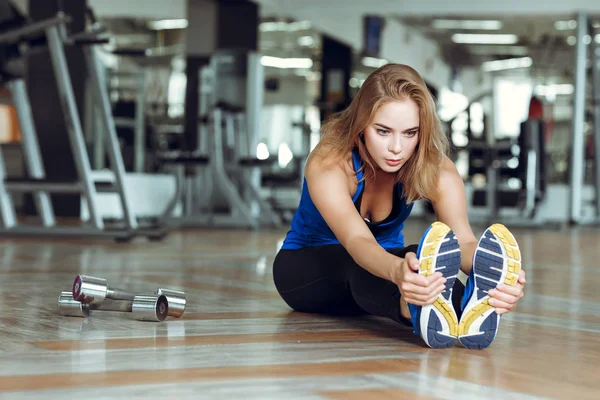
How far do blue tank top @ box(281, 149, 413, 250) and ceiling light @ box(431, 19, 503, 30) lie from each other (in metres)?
11.6

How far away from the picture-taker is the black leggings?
5.44 feet

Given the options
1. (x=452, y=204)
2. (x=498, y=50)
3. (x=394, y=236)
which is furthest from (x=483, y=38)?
(x=452, y=204)

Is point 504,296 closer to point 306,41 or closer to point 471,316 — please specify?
point 471,316

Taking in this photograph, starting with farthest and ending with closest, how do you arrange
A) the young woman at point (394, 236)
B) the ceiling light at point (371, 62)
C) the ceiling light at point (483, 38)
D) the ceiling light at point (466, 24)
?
the ceiling light at point (371, 62) → the ceiling light at point (483, 38) → the ceiling light at point (466, 24) → the young woman at point (394, 236)

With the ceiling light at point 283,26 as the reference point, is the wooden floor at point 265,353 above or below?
below

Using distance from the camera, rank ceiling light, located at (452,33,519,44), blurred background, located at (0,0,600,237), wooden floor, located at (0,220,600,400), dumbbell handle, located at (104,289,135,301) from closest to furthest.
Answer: wooden floor, located at (0,220,600,400) < dumbbell handle, located at (104,289,135,301) < blurred background, located at (0,0,600,237) < ceiling light, located at (452,33,519,44)

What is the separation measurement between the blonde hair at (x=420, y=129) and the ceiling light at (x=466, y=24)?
11.7 m

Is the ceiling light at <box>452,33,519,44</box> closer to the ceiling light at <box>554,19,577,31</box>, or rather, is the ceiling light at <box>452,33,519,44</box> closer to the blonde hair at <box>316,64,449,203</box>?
the ceiling light at <box>554,19,577,31</box>

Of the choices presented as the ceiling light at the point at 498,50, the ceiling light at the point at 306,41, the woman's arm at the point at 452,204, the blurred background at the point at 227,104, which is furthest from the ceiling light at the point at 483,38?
the woman's arm at the point at 452,204

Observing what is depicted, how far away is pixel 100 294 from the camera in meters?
1.70

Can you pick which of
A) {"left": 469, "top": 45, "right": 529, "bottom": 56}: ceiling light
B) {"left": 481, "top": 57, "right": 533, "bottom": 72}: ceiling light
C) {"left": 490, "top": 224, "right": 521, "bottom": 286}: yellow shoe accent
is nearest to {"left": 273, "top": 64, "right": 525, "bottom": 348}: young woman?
{"left": 490, "top": 224, "right": 521, "bottom": 286}: yellow shoe accent

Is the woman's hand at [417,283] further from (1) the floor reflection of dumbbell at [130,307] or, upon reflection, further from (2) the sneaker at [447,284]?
(1) the floor reflection of dumbbell at [130,307]

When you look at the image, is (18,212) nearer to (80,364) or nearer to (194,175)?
(194,175)

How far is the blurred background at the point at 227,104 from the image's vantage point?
5.21 m
